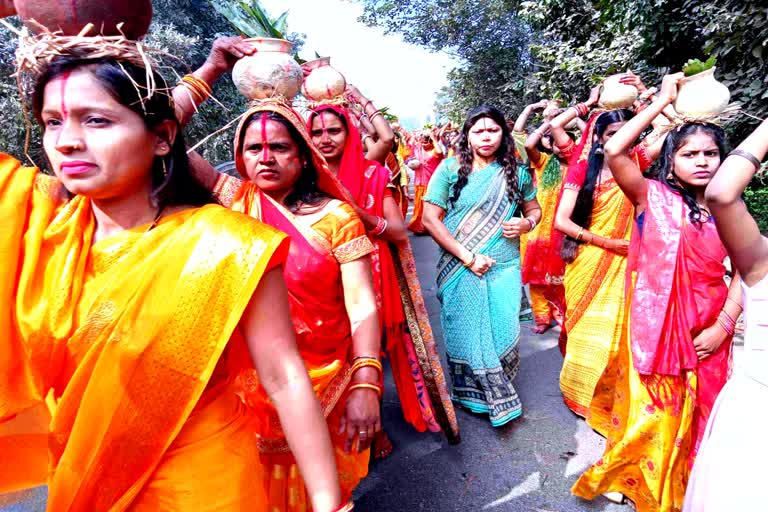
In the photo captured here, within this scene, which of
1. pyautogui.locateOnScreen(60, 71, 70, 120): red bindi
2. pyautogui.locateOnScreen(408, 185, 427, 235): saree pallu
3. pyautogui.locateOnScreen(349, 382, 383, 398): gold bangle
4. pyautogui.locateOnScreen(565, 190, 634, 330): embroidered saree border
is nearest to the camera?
pyautogui.locateOnScreen(60, 71, 70, 120): red bindi

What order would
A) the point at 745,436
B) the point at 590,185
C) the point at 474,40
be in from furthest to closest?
the point at 474,40, the point at 590,185, the point at 745,436

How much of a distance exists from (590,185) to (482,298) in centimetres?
106

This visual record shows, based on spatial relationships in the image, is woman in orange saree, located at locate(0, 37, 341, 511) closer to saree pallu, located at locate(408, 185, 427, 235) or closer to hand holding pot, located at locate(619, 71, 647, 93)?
hand holding pot, located at locate(619, 71, 647, 93)

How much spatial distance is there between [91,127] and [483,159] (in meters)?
2.88

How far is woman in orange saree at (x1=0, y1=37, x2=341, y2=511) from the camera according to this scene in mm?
1130

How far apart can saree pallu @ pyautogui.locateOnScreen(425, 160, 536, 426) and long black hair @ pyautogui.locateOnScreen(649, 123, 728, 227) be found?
1177 millimetres

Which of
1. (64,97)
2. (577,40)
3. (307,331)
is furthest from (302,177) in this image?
(577,40)

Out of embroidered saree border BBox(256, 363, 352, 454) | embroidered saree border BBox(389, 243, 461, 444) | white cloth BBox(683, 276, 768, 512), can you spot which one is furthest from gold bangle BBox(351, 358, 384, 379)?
embroidered saree border BBox(389, 243, 461, 444)

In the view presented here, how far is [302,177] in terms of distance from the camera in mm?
2189

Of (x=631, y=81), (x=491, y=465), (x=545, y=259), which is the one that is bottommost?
(x=491, y=465)

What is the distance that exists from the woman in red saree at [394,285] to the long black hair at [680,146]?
1.40m

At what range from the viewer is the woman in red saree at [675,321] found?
2.38 meters

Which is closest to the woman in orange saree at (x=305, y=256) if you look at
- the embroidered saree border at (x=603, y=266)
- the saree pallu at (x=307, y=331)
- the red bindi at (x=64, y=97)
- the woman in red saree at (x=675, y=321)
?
the saree pallu at (x=307, y=331)

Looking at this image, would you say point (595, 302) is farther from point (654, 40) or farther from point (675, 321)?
point (654, 40)
